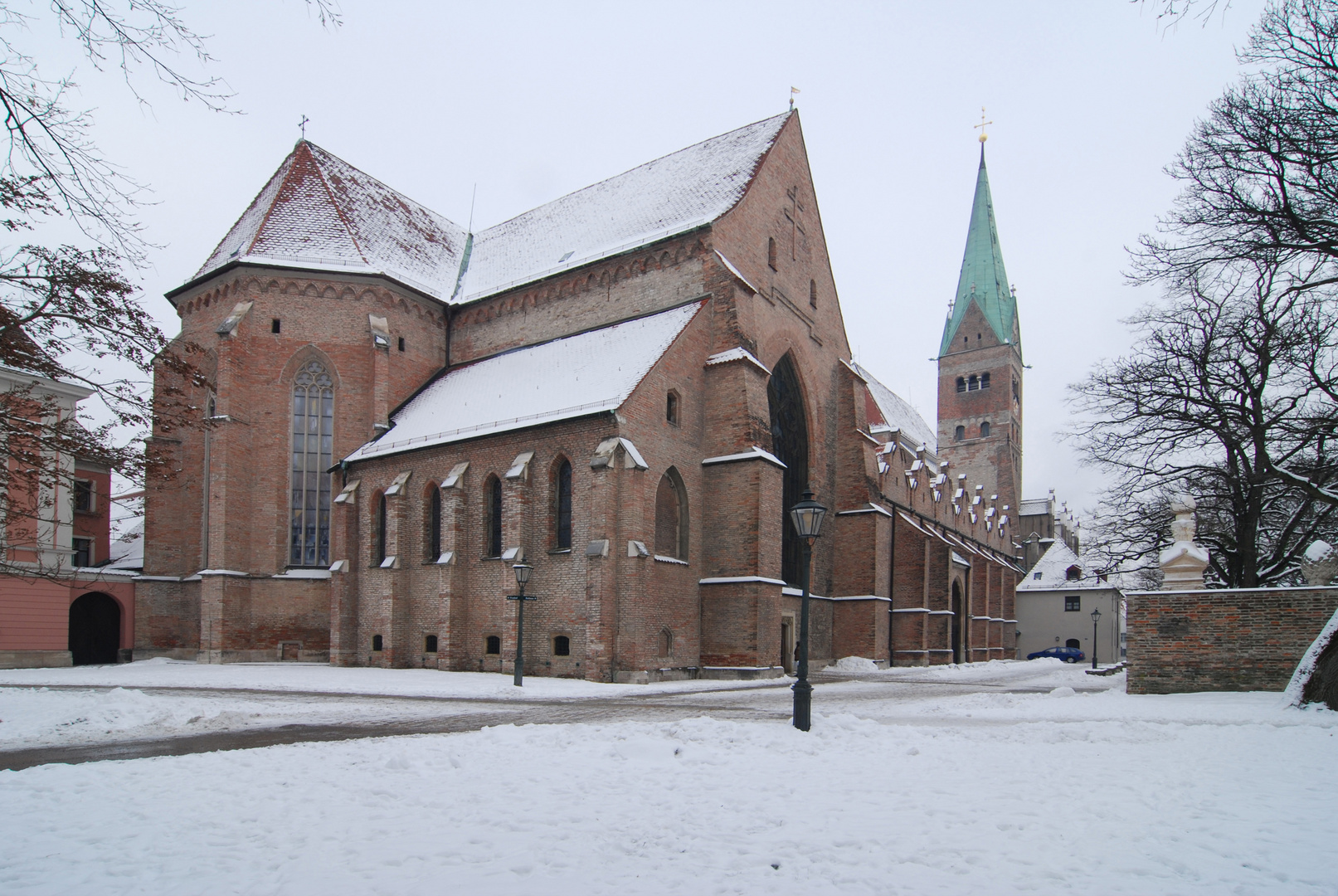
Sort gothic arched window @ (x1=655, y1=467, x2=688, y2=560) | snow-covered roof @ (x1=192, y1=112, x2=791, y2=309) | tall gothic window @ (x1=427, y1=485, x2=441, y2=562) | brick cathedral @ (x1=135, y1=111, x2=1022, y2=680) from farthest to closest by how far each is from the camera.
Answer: snow-covered roof @ (x1=192, y1=112, x2=791, y2=309), tall gothic window @ (x1=427, y1=485, x2=441, y2=562), gothic arched window @ (x1=655, y1=467, x2=688, y2=560), brick cathedral @ (x1=135, y1=111, x2=1022, y2=680)

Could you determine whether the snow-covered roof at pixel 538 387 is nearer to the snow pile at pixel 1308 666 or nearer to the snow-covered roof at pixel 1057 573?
the snow pile at pixel 1308 666

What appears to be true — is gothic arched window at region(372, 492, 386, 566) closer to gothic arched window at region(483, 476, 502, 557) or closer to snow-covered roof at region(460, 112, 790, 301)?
gothic arched window at region(483, 476, 502, 557)

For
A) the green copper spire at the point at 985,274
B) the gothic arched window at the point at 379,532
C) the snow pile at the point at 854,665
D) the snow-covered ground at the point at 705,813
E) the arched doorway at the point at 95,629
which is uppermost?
the green copper spire at the point at 985,274

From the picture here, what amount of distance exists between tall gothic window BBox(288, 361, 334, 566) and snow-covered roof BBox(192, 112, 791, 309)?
3.98 meters

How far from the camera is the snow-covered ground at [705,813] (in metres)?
5.15

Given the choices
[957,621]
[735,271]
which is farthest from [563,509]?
[957,621]

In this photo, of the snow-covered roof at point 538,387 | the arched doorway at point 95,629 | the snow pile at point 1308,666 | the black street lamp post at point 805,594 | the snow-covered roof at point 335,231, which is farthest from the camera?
the snow-covered roof at point 335,231

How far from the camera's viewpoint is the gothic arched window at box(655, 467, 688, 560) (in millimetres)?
24469

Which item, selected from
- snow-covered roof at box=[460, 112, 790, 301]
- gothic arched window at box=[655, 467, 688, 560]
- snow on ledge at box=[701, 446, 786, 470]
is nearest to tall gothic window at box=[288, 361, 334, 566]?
snow-covered roof at box=[460, 112, 790, 301]

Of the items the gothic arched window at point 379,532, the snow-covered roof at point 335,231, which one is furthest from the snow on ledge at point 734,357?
the snow-covered roof at point 335,231

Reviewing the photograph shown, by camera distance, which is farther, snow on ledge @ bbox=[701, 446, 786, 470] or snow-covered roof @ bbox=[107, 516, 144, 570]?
snow-covered roof @ bbox=[107, 516, 144, 570]

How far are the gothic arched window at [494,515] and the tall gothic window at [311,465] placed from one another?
7.18m

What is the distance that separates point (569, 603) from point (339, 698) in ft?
23.1

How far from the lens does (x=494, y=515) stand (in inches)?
1007
